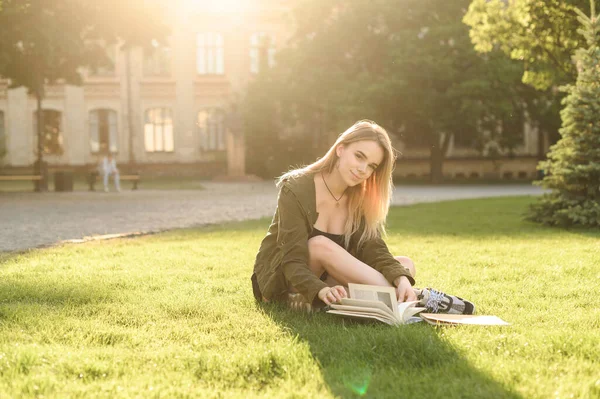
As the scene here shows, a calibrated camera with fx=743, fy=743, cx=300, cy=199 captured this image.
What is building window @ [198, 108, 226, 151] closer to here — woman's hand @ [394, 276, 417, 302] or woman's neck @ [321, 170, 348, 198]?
woman's neck @ [321, 170, 348, 198]

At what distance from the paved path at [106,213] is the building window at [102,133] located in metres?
16.8

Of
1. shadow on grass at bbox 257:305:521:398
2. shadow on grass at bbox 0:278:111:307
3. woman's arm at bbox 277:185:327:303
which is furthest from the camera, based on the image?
shadow on grass at bbox 0:278:111:307

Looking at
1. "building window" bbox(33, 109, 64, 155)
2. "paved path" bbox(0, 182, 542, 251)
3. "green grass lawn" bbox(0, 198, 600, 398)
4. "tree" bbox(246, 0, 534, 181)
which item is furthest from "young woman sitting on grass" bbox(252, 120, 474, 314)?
"building window" bbox(33, 109, 64, 155)

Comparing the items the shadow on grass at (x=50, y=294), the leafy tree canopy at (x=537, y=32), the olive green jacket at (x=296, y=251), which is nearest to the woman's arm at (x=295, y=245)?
the olive green jacket at (x=296, y=251)

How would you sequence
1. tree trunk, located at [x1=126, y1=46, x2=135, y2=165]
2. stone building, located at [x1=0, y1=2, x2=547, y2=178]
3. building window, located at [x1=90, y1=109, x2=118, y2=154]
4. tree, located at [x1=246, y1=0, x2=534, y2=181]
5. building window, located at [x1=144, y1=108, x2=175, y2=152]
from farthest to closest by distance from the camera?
building window, located at [x1=144, y1=108, x2=175, y2=152], building window, located at [x1=90, y1=109, x2=118, y2=154], tree trunk, located at [x1=126, y1=46, x2=135, y2=165], stone building, located at [x1=0, y1=2, x2=547, y2=178], tree, located at [x1=246, y1=0, x2=534, y2=181]

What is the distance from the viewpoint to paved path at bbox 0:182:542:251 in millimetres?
11045

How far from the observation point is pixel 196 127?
3872 cm

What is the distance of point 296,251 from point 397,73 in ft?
78.9

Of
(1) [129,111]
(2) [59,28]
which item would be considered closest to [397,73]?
(2) [59,28]

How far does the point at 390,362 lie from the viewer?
357 centimetres

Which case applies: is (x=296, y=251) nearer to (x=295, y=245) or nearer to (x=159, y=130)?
(x=295, y=245)

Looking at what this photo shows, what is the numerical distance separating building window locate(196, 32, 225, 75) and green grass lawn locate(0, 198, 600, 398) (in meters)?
32.7

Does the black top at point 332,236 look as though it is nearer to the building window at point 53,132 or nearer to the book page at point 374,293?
the book page at point 374,293

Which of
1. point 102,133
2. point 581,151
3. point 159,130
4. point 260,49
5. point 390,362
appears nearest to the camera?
point 390,362
